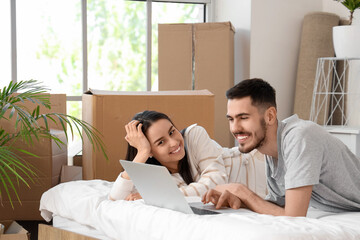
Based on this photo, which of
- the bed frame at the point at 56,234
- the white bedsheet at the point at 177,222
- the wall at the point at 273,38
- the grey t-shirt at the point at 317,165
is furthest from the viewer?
the wall at the point at 273,38

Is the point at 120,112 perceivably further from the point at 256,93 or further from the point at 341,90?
the point at 341,90

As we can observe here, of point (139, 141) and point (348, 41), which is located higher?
point (348, 41)

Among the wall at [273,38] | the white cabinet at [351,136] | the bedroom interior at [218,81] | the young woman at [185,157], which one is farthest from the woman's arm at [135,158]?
the wall at [273,38]

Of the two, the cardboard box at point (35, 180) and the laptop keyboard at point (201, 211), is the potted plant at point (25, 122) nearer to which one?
the cardboard box at point (35, 180)

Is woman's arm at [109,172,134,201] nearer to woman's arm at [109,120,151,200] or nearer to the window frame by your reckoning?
woman's arm at [109,120,151,200]

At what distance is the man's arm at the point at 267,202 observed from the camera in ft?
5.09

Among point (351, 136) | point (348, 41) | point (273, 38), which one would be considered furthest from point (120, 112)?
point (273, 38)

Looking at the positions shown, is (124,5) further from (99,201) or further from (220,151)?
(99,201)

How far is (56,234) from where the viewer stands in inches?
80.5

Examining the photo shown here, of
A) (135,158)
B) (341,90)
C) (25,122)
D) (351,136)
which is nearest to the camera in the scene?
(135,158)

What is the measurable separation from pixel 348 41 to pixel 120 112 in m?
1.77

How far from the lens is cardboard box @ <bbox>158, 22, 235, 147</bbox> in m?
3.96

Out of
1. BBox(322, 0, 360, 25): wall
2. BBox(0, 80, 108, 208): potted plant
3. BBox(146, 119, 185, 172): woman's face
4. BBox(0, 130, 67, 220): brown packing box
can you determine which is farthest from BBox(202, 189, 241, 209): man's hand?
BBox(322, 0, 360, 25): wall

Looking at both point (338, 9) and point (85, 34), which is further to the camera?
point (85, 34)
